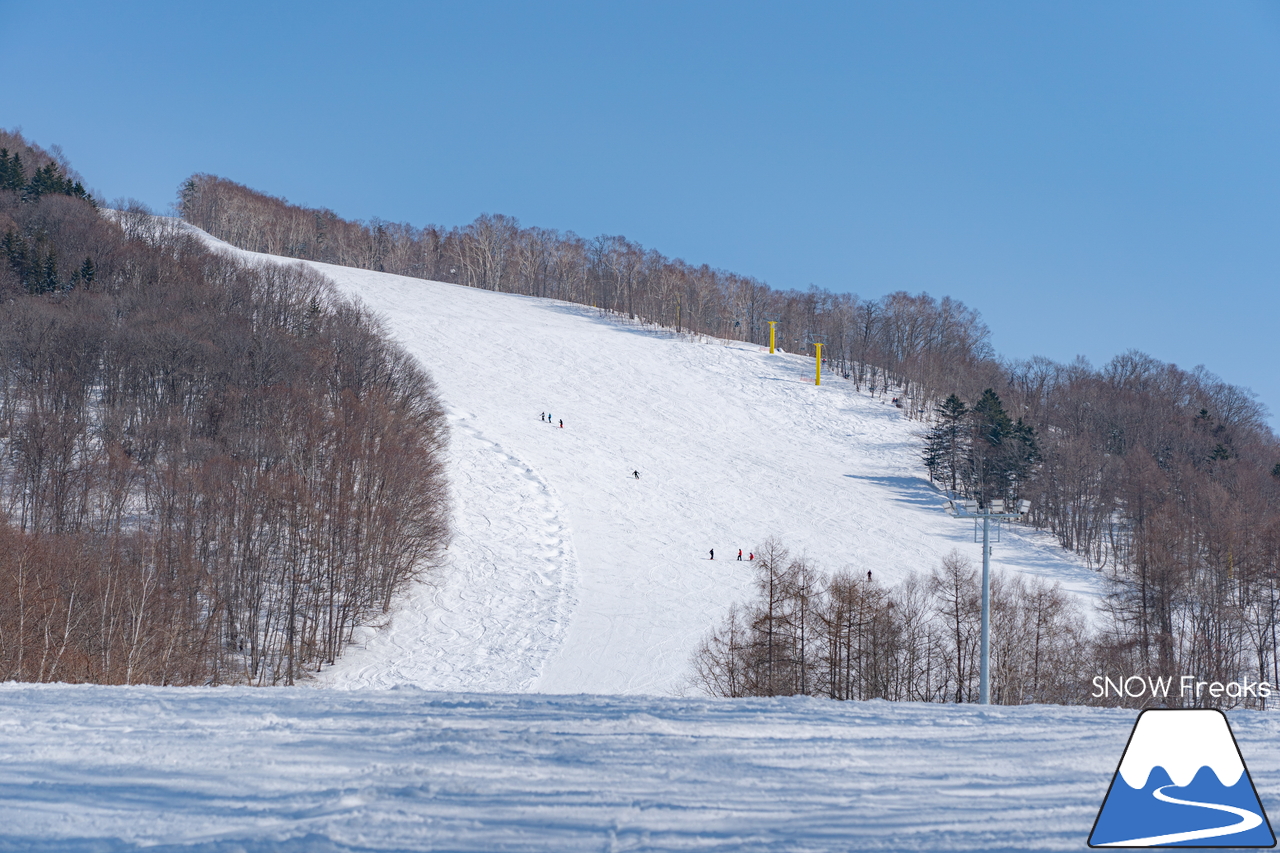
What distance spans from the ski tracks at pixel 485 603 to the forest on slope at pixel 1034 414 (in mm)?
10887

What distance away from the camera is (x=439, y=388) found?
66.0m

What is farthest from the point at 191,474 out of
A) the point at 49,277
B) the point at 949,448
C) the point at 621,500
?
the point at 949,448

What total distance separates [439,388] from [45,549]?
4098 centimetres

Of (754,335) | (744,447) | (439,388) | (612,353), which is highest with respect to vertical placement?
(754,335)

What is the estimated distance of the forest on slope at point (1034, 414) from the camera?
34875 millimetres

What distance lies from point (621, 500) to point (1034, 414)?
5770 centimetres

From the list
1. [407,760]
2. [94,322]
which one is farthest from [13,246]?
[407,760]

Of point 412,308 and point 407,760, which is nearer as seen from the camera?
point 407,760

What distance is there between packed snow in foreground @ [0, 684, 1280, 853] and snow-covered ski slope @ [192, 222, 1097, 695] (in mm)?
18514

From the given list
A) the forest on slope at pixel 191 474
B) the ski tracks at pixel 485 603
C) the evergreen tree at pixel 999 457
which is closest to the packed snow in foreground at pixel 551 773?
the forest on slope at pixel 191 474

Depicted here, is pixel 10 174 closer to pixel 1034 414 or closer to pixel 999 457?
pixel 999 457

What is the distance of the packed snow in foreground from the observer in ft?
17.4

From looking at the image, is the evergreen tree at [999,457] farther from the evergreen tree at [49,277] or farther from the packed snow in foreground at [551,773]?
the evergreen tree at [49,277]

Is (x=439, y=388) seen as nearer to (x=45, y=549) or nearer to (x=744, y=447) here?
(x=744, y=447)
